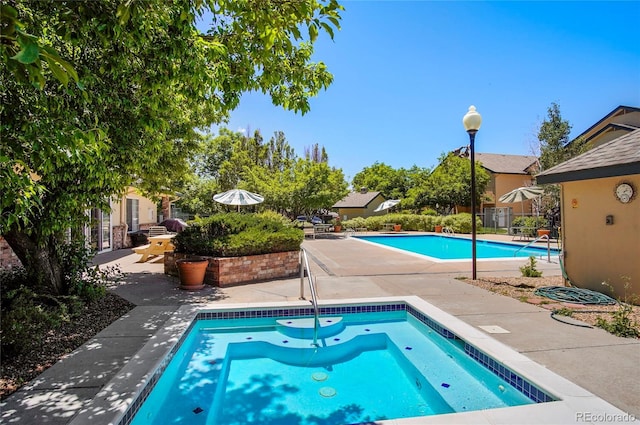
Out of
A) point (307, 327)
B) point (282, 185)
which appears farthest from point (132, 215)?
point (307, 327)

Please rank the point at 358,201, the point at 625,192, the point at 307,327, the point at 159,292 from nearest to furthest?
the point at 307,327 → the point at 625,192 → the point at 159,292 → the point at 358,201

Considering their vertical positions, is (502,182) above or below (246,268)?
above

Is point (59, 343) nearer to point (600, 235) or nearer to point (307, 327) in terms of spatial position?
point (307, 327)

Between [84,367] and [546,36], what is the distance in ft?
42.2

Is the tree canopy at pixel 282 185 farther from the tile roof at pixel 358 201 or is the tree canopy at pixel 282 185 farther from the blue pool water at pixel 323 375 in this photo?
the blue pool water at pixel 323 375

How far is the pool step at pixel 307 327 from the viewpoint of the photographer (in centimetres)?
564

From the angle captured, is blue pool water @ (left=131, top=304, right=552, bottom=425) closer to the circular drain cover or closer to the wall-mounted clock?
the circular drain cover

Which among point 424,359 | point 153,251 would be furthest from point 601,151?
point 153,251

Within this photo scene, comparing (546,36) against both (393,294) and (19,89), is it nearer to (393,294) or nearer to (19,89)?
(393,294)

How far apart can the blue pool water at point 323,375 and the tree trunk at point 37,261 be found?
2597 millimetres

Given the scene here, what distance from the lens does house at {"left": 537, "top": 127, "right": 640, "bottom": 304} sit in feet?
19.4

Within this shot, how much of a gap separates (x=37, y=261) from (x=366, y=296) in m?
5.91

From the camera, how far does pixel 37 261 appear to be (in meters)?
5.55

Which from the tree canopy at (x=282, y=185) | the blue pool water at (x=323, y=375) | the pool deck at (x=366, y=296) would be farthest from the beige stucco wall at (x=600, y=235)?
the tree canopy at (x=282, y=185)
